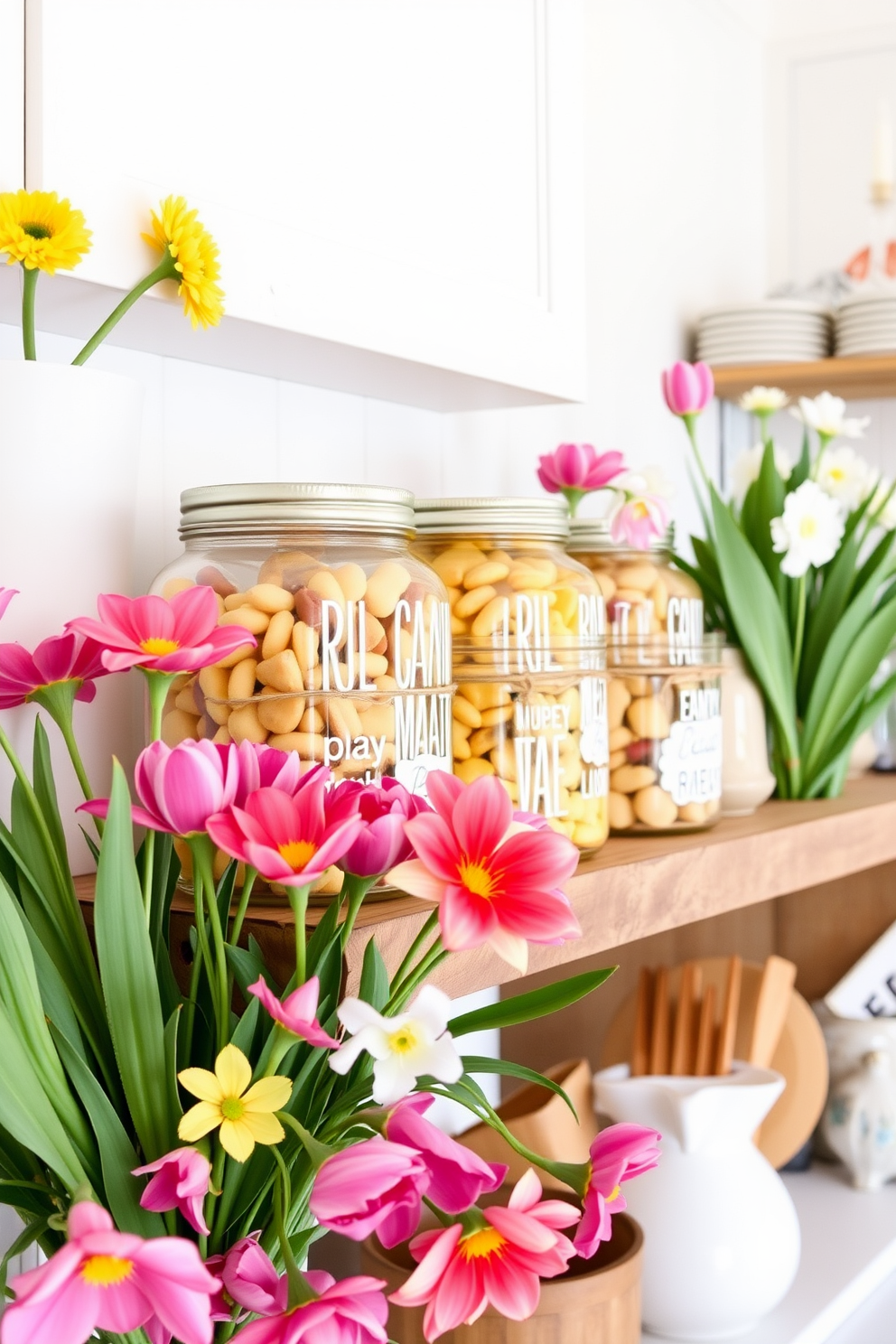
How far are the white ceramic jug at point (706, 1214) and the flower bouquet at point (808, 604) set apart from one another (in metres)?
0.32

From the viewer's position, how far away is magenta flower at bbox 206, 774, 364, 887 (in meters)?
0.51

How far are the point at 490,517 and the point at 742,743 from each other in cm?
43

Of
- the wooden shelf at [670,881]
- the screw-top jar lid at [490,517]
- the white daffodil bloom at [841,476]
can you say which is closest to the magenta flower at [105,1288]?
the wooden shelf at [670,881]

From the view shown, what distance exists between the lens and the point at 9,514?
75 centimetres

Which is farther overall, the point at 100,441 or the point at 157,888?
the point at 100,441

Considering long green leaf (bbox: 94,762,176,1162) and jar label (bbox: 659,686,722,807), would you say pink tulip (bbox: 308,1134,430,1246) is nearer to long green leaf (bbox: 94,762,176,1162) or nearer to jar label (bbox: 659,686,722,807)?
long green leaf (bbox: 94,762,176,1162)

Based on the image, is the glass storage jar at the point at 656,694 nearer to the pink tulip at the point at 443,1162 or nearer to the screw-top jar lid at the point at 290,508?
the screw-top jar lid at the point at 290,508

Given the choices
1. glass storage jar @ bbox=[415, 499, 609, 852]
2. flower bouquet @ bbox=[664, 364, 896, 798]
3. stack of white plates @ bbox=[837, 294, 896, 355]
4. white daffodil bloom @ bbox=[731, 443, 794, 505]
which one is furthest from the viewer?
stack of white plates @ bbox=[837, 294, 896, 355]

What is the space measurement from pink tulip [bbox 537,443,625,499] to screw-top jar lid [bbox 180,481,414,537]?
0.40 meters

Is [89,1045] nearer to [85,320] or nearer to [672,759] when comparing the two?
[85,320]

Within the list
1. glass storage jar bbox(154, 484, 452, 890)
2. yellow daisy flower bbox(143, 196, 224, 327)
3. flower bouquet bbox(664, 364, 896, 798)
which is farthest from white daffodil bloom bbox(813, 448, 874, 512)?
yellow daisy flower bbox(143, 196, 224, 327)

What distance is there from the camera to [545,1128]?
3.76 ft

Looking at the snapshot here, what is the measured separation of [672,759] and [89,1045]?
561mm

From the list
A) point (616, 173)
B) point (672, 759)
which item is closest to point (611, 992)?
point (672, 759)
